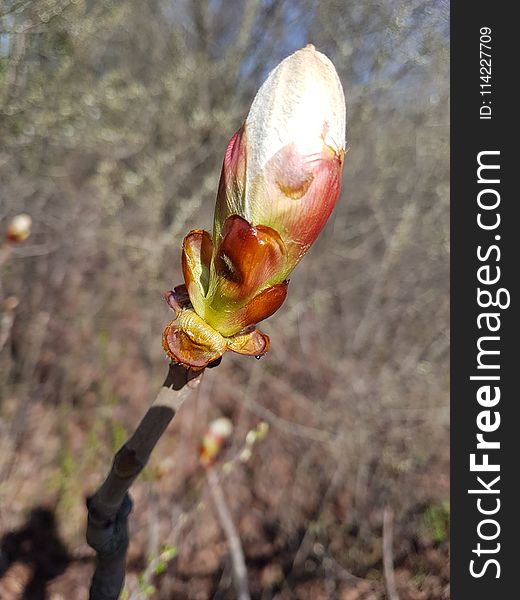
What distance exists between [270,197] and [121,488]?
374 millimetres

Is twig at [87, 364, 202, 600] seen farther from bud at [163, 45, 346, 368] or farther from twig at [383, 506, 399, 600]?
twig at [383, 506, 399, 600]

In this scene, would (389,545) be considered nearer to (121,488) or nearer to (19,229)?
(19,229)

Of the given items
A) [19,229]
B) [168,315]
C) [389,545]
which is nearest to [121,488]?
[19,229]

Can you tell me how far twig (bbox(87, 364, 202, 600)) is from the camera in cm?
59

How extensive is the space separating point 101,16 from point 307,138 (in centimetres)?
284

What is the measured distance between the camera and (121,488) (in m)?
0.63

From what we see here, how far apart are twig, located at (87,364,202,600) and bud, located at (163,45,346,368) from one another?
0.06 meters

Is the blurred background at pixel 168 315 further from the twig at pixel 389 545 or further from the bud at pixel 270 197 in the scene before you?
the bud at pixel 270 197

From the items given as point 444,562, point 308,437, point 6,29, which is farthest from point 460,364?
point 6,29

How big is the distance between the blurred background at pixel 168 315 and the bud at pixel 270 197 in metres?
1.33

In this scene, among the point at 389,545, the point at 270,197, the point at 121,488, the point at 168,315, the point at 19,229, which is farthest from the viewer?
the point at 168,315

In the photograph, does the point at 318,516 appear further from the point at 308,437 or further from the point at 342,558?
the point at 308,437

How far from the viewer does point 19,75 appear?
258cm

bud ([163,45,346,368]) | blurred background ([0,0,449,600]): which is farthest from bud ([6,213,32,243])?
bud ([163,45,346,368])
